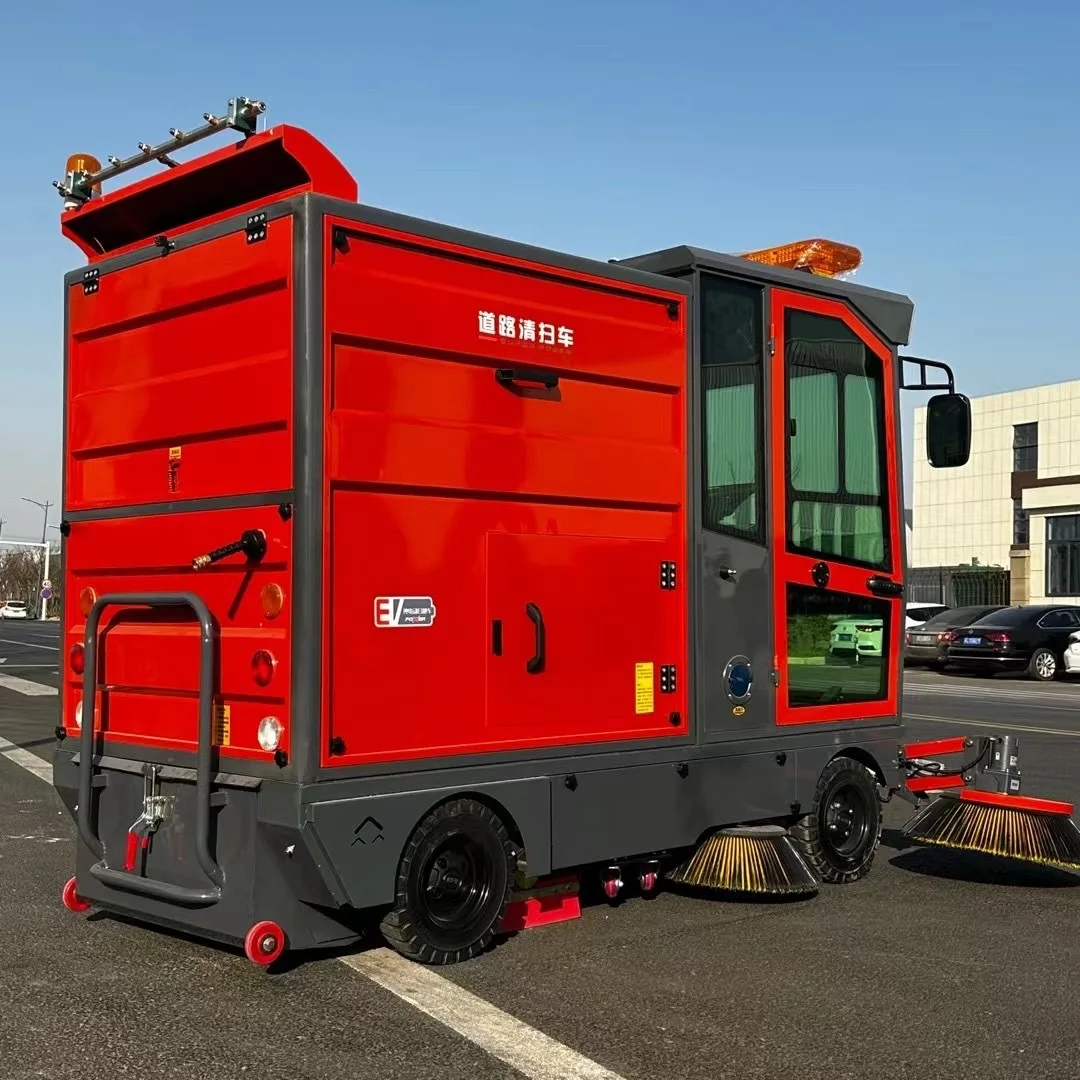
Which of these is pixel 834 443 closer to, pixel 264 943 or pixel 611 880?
pixel 611 880

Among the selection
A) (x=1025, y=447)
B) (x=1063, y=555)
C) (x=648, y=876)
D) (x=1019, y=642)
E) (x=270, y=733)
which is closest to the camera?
(x=270, y=733)

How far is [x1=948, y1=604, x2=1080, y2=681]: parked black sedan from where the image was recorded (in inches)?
1034

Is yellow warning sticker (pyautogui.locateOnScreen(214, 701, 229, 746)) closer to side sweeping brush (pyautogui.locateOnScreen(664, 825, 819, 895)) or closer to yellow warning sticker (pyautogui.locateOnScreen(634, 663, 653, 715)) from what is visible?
yellow warning sticker (pyautogui.locateOnScreen(634, 663, 653, 715))

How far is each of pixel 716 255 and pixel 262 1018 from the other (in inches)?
160

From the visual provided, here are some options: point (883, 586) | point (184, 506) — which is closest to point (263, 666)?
point (184, 506)

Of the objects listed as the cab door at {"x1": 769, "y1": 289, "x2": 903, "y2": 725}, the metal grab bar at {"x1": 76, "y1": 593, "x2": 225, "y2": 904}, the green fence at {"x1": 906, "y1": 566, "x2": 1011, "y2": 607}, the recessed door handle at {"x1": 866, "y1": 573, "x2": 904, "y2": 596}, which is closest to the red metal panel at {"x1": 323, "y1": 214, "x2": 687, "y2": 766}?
the metal grab bar at {"x1": 76, "y1": 593, "x2": 225, "y2": 904}

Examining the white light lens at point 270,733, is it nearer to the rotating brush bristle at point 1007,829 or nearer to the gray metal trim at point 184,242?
the gray metal trim at point 184,242

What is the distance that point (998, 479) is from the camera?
63031 millimetres

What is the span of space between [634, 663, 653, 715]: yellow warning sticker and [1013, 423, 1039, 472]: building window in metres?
58.5

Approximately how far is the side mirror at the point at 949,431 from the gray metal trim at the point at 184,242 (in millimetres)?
3903

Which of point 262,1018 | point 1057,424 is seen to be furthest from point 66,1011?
point 1057,424

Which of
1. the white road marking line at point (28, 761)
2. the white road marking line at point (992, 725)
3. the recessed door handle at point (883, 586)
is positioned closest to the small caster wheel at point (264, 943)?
the recessed door handle at point (883, 586)

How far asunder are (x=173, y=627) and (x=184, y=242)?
1589mm

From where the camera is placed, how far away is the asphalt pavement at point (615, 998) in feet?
14.7
